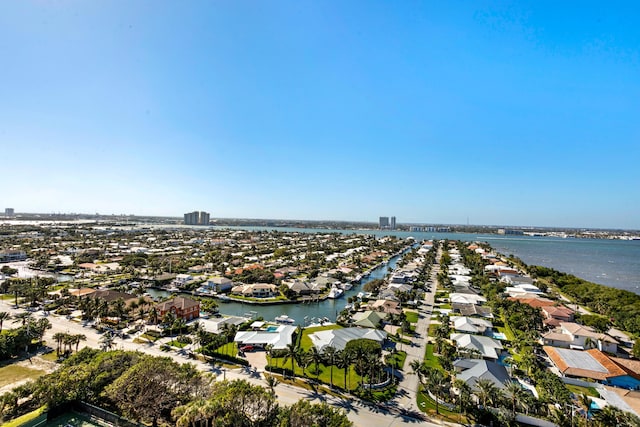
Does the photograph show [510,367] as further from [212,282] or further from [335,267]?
[335,267]

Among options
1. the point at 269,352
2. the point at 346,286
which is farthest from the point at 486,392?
the point at 346,286

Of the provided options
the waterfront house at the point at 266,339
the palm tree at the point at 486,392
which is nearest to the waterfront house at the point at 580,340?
the palm tree at the point at 486,392

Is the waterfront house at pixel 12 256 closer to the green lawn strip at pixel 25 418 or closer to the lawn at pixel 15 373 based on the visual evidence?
the lawn at pixel 15 373

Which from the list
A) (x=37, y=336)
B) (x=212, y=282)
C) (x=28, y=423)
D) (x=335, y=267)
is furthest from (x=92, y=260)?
(x=28, y=423)

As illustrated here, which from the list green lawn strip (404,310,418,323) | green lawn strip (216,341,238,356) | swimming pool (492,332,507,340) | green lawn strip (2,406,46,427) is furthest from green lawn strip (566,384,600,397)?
green lawn strip (2,406,46,427)

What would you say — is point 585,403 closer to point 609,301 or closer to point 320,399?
point 320,399

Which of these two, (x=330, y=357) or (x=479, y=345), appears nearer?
(x=330, y=357)

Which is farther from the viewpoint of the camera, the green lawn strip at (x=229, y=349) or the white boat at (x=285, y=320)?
the white boat at (x=285, y=320)
